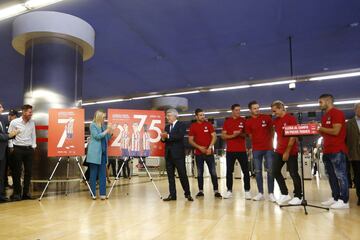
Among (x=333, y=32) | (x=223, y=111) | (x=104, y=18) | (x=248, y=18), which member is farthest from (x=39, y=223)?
(x=223, y=111)

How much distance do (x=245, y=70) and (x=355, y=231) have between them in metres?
8.25

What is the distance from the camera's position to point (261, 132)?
495 cm

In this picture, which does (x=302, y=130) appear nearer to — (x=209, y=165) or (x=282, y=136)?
(x=282, y=136)

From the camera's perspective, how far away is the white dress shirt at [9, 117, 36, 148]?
5297 millimetres

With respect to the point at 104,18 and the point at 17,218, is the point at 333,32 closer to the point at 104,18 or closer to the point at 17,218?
the point at 104,18

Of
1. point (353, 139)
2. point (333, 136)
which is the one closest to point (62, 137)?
point (333, 136)

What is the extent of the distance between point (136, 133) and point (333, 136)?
10.5ft

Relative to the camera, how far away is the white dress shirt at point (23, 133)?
5297 millimetres

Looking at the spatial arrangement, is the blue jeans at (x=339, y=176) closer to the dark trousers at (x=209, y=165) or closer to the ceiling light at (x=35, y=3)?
the dark trousers at (x=209, y=165)

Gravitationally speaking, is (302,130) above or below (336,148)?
above

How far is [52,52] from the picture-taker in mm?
6465

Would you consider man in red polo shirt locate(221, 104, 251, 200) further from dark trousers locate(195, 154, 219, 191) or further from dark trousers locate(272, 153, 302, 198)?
dark trousers locate(272, 153, 302, 198)

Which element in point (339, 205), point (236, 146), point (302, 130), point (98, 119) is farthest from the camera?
point (98, 119)

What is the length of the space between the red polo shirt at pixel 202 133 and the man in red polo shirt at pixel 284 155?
135 cm
